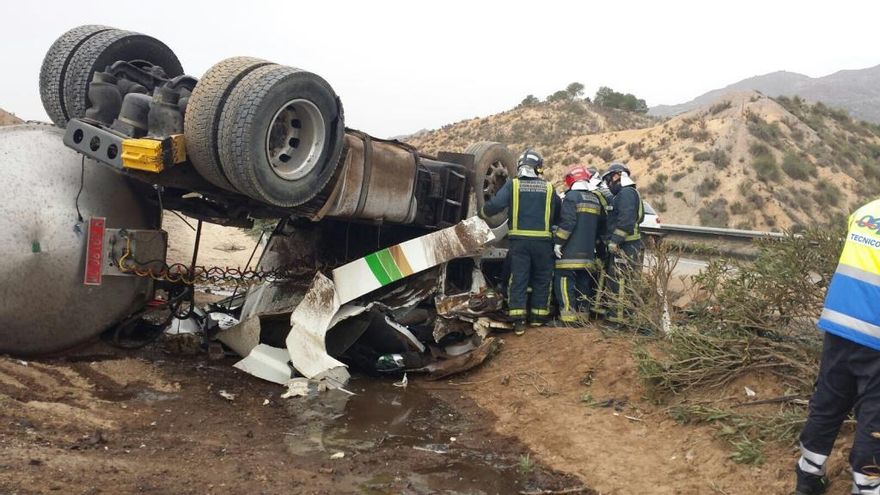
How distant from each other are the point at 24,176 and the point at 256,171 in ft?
5.00

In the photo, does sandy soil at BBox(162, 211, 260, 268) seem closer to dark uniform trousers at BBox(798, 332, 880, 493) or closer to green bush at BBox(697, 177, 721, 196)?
dark uniform trousers at BBox(798, 332, 880, 493)

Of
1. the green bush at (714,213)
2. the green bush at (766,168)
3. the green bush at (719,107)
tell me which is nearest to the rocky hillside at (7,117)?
the green bush at (714,213)

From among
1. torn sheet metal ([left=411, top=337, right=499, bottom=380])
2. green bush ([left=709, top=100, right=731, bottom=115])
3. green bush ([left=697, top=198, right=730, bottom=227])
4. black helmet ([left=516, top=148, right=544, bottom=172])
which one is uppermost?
green bush ([left=709, top=100, right=731, bottom=115])

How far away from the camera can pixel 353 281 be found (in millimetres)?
5574

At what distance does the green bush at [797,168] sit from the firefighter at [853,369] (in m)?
24.6

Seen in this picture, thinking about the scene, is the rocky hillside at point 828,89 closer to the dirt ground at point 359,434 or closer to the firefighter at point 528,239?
the firefighter at point 528,239

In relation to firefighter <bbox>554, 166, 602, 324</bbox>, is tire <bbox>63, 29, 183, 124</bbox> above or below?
above

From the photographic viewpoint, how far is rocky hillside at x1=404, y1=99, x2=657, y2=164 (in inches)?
1499

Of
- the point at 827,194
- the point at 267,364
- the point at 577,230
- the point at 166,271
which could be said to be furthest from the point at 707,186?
the point at 166,271

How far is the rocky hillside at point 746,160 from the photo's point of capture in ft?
77.2

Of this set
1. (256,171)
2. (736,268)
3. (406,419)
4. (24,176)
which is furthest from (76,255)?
(736,268)

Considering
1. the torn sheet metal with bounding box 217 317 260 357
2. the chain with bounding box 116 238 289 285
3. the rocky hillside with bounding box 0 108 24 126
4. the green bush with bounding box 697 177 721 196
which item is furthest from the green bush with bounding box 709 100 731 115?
the torn sheet metal with bounding box 217 317 260 357

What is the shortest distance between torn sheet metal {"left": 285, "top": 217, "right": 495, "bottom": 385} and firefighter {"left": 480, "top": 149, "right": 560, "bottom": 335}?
1.83ft

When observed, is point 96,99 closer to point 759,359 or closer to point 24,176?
point 24,176
